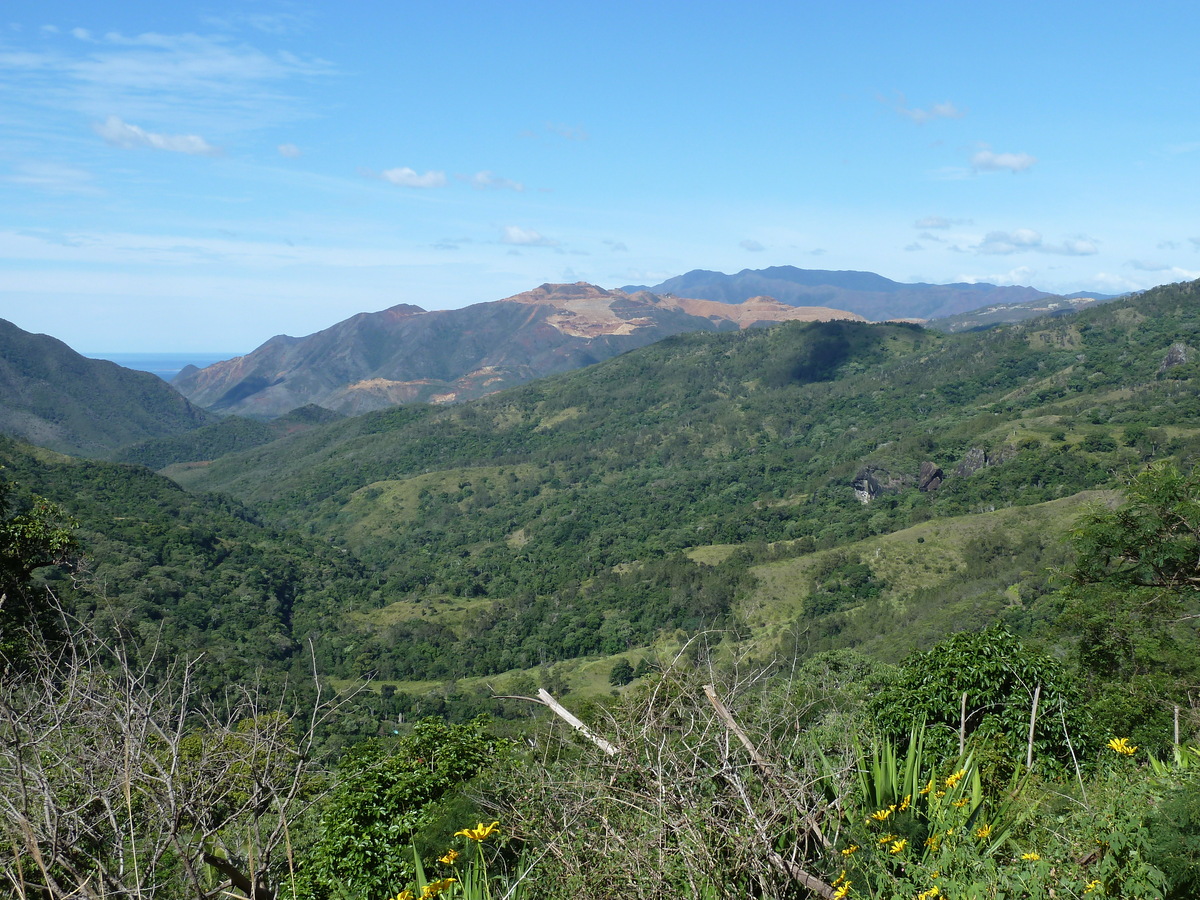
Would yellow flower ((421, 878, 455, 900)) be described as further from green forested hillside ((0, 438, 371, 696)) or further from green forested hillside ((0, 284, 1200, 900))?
green forested hillside ((0, 438, 371, 696))

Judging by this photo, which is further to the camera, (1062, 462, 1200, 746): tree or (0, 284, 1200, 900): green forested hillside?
(1062, 462, 1200, 746): tree

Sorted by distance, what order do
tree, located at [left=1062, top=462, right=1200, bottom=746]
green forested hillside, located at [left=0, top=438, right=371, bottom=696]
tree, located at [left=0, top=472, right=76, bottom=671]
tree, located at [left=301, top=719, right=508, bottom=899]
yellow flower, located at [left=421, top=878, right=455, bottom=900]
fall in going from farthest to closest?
green forested hillside, located at [left=0, top=438, right=371, bottom=696] < tree, located at [left=1062, top=462, right=1200, bottom=746] < tree, located at [left=0, top=472, right=76, bottom=671] < tree, located at [left=301, top=719, right=508, bottom=899] < yellow flower, located at [left=421, top=878, right=455, bottom=900]

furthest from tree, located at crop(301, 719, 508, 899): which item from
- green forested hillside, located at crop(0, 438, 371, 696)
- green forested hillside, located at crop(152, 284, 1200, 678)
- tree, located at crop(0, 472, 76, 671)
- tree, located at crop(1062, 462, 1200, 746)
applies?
green forested hillside, located at crop(152, 284, 1200, 678)

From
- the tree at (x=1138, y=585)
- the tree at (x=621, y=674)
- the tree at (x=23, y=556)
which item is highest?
the tree at (x=23, y=556)

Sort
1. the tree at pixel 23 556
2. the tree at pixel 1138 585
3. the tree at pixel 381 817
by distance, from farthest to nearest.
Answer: the tree at pixel 1138 585
the tree at pixel 23 556
the tree at pixel 381 817

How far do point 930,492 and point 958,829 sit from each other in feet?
393

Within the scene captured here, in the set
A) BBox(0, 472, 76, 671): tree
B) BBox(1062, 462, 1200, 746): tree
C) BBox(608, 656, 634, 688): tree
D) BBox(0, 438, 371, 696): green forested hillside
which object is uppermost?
BBox(0, 472, 76, 671): tree

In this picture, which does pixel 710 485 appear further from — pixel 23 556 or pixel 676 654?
pixel 676 654

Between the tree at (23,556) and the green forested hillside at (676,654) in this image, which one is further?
the tree at (23,556)

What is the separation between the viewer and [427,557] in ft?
449

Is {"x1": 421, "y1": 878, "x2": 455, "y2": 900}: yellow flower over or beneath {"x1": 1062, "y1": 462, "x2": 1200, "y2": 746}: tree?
over

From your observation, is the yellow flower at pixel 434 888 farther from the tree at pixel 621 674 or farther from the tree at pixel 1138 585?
the tree at pixel 621 674

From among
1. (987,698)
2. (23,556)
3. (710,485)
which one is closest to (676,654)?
(987,698)

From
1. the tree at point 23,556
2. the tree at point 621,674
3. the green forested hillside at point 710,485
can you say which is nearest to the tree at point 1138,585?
the tree at point 23,556
